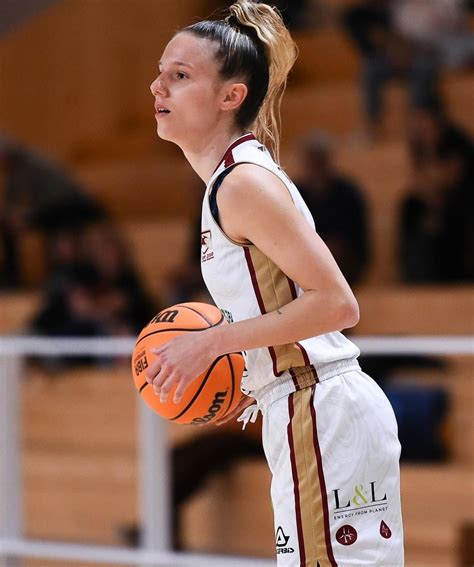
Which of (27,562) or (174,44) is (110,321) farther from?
(174,44)

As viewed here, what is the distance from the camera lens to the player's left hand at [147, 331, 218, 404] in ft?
6.14

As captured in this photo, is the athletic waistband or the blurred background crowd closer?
the athletic waistband

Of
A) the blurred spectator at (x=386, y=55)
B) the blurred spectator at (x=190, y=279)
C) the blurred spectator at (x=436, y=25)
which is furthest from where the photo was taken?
the blurred spectator at (x=436, y=25)

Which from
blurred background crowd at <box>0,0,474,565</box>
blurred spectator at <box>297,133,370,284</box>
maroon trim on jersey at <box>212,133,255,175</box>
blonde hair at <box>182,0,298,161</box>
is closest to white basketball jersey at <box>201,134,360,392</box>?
maroon trim on jersey at <box>212,133,255,175</box>

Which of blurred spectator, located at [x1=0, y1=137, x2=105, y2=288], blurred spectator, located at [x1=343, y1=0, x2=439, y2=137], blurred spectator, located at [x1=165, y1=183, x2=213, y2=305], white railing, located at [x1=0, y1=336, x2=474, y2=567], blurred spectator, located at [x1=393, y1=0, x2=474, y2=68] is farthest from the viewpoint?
blurred spectator, located at [x1=0, y1=137, x2=105, y2=288]

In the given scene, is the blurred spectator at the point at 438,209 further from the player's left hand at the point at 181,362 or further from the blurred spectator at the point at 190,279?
the player's left hand at the point at 181,362

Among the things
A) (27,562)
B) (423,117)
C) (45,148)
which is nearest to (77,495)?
(27,562)

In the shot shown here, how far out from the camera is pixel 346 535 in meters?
1.94

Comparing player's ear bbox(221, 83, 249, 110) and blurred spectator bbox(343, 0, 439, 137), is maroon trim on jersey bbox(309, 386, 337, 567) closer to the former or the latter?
player's ear bbox(221, 83, 249, 110)

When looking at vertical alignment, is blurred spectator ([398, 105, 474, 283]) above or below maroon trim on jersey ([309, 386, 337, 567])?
above

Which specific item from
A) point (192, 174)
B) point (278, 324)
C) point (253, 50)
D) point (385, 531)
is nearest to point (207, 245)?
point (278, 324)

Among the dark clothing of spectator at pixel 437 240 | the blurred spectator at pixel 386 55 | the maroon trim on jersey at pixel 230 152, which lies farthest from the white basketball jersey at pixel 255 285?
the blurred spectator at pixel 386 55

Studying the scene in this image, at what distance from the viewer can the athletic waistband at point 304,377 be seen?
199 cm

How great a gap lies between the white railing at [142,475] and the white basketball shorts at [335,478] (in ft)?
6.34
